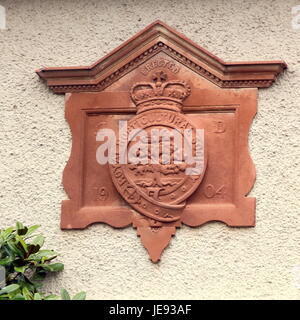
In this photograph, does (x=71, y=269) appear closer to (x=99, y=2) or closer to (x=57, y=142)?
(x=57, y=142)

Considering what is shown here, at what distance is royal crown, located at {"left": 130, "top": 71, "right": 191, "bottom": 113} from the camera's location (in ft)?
25.5

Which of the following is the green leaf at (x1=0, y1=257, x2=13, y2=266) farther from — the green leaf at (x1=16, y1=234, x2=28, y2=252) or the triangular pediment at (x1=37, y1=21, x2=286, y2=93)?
the triangular pediment at (x1=37, y1=21, x2=286, y2=93)

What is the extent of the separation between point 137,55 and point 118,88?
29cm

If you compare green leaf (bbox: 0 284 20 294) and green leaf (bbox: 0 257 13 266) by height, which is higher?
green leaf (bbox: 0 257 13 266)

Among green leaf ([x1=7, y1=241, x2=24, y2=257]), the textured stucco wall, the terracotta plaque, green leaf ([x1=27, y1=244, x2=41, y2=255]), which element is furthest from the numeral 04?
green leaf ([x1=7, y1=241, x2=24, y2=257])

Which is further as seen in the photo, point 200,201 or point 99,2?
point 99,2

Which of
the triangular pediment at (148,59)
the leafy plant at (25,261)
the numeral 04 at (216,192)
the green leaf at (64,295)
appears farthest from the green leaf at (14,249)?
the numeral 04 at (216,192)

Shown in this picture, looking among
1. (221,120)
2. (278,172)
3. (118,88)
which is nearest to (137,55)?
(118,88)

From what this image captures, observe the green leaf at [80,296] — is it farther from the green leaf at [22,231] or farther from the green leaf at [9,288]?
the green leaf at [22,231]

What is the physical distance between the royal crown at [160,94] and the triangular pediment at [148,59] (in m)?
0.16

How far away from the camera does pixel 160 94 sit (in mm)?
7805

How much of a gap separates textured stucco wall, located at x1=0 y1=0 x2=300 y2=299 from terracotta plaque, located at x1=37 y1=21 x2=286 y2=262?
0.10 metres

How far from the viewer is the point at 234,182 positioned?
299 inches

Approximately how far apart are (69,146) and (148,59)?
89 centimetres
